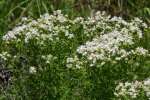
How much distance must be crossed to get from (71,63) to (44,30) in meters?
0.88

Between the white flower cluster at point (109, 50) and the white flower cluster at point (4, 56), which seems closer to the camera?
the white flower cluster at point (109, 50)

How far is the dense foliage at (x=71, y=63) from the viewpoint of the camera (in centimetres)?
648

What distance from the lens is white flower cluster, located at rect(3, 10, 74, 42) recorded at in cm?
710

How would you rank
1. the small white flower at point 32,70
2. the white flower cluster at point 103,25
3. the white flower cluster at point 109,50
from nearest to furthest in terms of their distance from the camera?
the white flower cluster at point 109,50
the small white flower at point 32,70
the white flower cluster at point 103,25

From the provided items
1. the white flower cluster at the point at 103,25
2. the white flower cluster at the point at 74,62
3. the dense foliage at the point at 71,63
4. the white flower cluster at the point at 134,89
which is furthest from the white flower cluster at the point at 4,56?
the white flower cluster at the point at 134,89

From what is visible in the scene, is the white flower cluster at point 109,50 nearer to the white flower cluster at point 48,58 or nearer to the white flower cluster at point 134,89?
the white flower cluster at point 48,58

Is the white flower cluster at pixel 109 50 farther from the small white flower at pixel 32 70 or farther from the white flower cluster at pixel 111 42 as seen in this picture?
the small white flower at pixel 32 70

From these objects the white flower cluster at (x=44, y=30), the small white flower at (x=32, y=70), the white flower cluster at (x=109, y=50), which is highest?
the white flower cluster at (x=44, y=30)

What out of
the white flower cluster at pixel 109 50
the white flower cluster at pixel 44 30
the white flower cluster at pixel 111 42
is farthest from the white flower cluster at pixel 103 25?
the white flower cluster at pixel 109 50

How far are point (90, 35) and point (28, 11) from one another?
9.28 feet

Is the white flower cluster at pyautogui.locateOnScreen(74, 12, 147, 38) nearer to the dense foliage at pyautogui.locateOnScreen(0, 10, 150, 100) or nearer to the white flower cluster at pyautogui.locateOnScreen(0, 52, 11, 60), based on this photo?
the dense foliage at pyautogui.locateOnScreen(0, 10, 150, 100)

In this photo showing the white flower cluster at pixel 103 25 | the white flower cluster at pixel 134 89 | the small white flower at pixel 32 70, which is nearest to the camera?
the white flower cluster at pixel 134 89

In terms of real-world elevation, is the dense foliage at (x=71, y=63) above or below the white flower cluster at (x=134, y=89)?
above

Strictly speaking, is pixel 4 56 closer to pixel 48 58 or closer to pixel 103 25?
pixel 48 58
